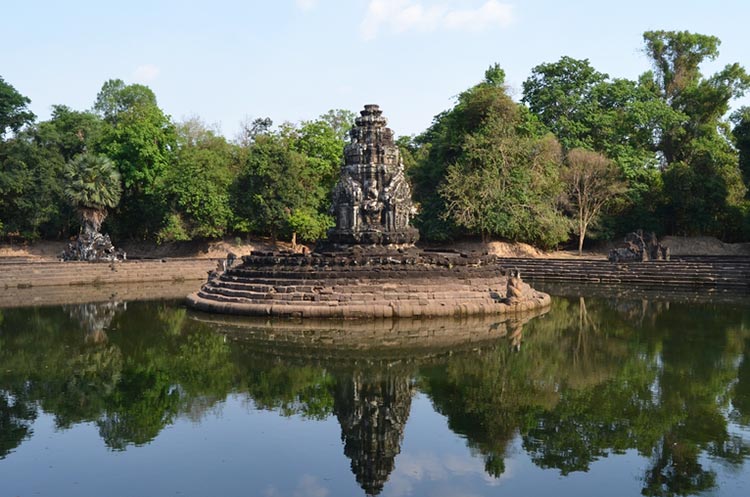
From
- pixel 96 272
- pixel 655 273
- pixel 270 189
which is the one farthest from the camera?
pixel 270 189

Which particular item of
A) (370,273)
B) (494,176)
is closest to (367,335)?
(370,273)

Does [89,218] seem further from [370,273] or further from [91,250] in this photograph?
[370,273]

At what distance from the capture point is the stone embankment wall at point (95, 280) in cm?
2552

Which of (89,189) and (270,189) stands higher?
(270,189)

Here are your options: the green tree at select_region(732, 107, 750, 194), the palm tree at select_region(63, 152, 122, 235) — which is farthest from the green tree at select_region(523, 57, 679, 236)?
the palm tree at select_region(63, 152, 122, 235)

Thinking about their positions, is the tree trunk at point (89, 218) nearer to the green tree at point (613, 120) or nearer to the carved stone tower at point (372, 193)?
the carved stone tower at point (372, 193)

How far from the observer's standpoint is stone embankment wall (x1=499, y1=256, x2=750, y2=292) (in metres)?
27.4

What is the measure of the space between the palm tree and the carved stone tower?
17.6 metres

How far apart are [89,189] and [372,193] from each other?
1927 centimetres

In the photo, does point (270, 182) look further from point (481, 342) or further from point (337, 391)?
point (337, 391)

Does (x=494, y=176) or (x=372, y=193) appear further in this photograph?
(x=494, y=176)

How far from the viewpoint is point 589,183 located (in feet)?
130

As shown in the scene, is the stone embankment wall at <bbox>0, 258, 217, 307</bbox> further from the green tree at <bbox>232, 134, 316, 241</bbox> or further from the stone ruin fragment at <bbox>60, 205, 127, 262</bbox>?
the green tree at <bbox>232, 134, 316, 241</bbox>

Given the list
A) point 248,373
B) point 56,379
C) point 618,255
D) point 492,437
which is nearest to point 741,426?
point 492,437
